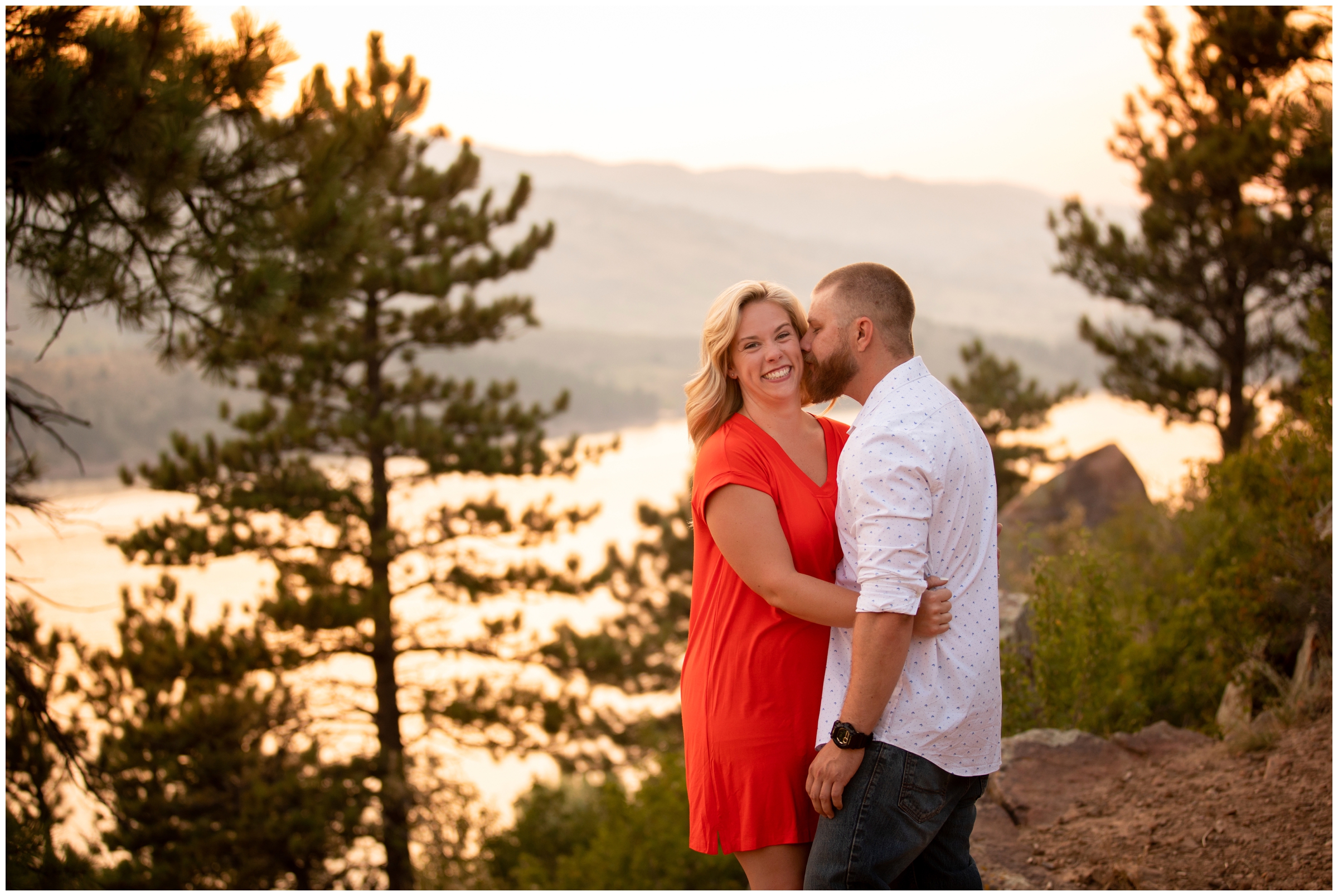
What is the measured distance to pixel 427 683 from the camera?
12641mm

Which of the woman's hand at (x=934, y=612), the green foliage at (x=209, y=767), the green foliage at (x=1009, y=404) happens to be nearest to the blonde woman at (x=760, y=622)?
the woman's hand at (x=934, y=612)

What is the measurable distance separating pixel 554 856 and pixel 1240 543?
32.4 feet

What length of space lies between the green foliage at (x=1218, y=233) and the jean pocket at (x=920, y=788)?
8.96 m

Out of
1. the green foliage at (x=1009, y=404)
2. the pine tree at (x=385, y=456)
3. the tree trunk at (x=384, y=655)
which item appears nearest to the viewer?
the pine tree at (x=385, y=456)

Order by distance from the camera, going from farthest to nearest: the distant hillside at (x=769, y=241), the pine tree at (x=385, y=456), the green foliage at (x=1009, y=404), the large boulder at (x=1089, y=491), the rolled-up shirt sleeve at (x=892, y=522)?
the distant hillside at (x=769, y=241) < the green foliage at (x=1009, y=404) < the large boulder at (x=1089, y=491) < the pine tree at (x=385, y=456) < the rolled-up shirt sleeve at (x=892, y=522)

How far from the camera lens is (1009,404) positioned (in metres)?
15.1

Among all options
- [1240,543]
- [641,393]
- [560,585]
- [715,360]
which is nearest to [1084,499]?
[560,585]

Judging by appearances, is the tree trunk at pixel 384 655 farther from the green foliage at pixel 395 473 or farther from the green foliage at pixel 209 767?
the green foliage at pixel 209 767

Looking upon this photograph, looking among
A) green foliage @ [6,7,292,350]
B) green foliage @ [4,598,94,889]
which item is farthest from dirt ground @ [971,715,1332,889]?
green foliage @ [6,7,292,350]

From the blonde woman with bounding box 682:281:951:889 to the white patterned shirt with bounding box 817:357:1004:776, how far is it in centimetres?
7

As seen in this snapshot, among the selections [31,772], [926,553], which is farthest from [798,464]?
[31,772]

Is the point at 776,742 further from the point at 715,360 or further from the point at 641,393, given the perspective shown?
the point at 641,393

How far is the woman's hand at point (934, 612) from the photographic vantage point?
2.05m

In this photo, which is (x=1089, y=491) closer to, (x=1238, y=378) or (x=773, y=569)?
(x=1238, y=378)
